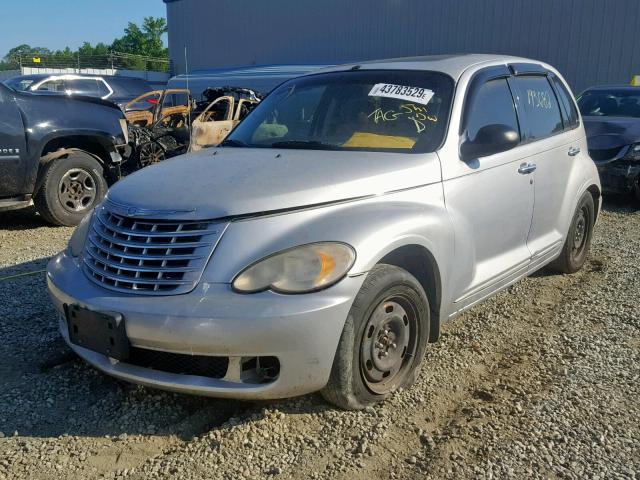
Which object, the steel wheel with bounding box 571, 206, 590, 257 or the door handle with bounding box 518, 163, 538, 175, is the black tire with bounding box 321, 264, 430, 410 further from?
the steel wheel with bounding box 571, 206, 590, 257

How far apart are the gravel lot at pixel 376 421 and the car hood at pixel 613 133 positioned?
198 inches

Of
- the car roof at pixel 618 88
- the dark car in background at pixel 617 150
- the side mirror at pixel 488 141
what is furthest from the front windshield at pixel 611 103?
the side mirror at pixel 488 141

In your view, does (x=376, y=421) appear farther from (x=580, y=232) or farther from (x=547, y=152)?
(x=580, y=232)

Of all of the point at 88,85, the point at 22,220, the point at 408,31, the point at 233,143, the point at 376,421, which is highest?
the point at 408,31

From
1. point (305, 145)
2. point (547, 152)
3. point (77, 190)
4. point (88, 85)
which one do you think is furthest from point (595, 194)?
point (88, 85)

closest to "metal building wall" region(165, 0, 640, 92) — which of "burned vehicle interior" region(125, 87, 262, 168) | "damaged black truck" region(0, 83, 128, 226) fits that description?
"burned vehicle interior" region(125, 87, 262, 168)

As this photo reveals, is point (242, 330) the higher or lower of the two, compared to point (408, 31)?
lower

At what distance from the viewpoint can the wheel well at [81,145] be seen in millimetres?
6875

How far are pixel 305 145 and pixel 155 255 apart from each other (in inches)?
52.3

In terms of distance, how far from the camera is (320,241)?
8.79ft

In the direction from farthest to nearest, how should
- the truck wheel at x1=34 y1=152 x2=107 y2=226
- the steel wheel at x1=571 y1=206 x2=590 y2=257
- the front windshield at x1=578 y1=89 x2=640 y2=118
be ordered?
1. the front windshield at x1=578 y1=89 x2=640 y2=118
2. the truck wheel at x1=34 y1=152 x2=107 y2=226
3. the steel wheel at x1=571 y1=206 x2=590 y2=257

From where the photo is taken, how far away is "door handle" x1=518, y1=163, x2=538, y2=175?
13.1ft

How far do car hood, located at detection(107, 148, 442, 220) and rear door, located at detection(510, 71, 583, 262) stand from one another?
126 cm

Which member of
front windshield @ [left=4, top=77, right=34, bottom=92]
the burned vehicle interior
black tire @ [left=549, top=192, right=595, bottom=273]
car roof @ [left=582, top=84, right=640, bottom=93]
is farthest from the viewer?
front windshield @ [left=4, top=77, right=34, bottom=92]
